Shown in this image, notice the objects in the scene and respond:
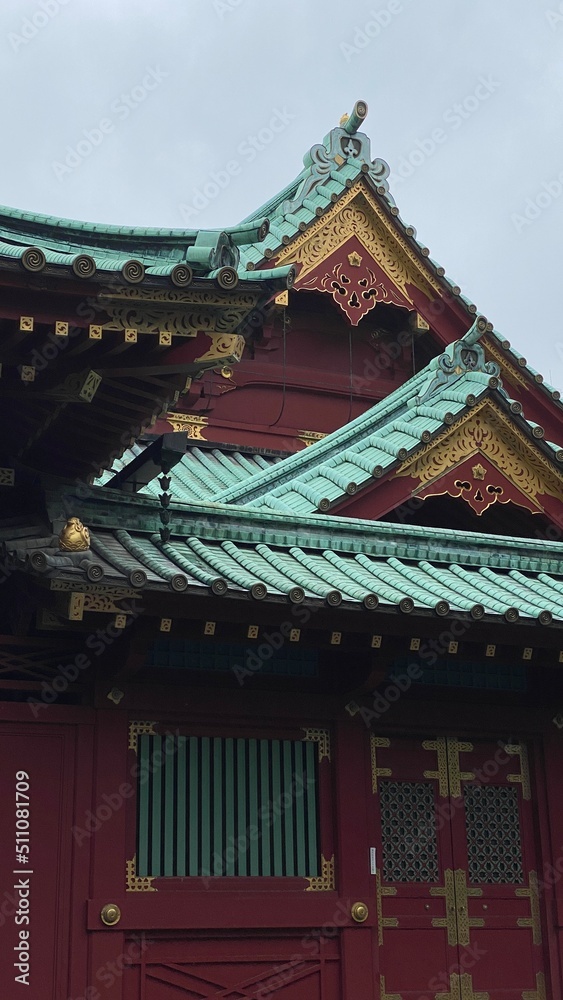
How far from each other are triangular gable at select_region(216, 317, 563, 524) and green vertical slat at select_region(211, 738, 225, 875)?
9.11 feet

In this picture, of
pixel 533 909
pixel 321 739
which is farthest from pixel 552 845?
pixel 321 739

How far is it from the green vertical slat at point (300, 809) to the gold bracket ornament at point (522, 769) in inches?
78.4

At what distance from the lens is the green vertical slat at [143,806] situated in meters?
9.84

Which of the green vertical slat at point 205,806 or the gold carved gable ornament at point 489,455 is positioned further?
the gold carved gable ornament at point 489,455

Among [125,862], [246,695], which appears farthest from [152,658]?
[125,862]

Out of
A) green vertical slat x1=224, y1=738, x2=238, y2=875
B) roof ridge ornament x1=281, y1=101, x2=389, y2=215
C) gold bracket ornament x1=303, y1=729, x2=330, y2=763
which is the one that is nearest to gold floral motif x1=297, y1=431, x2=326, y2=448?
roof ridge ornament x1=281, y1=101, x2=389, y2=215


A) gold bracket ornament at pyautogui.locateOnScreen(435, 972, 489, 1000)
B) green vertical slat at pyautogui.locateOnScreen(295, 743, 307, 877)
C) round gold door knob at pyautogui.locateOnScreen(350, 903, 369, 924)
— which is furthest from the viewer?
gold bracket ornament at pyautogui.locateOnScreen(435, 972, 489, 1000)

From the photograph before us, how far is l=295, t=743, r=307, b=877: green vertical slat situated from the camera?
10.4m

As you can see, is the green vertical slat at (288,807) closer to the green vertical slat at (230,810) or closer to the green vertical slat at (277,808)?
the green vertical slat at (277,808)

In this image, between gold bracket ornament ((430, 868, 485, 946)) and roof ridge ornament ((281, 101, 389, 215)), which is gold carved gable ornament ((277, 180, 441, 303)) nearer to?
roof ridge ornament ((281, 101, 389, 215))

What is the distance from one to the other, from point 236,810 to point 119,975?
152 centimetres

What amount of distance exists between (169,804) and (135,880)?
2.06 feet

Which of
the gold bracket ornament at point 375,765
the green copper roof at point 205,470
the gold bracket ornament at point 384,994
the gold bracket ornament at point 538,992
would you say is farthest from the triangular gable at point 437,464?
the gold bracket ornament at point 538,992

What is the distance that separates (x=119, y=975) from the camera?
9.44m
